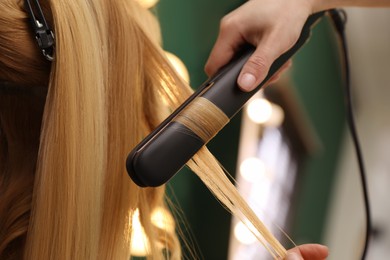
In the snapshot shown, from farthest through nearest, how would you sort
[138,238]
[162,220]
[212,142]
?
[212,142] < [138,238] < [162,220]

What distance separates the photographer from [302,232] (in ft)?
9.32

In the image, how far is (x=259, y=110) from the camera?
77.4 inches

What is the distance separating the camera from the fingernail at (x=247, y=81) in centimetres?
64

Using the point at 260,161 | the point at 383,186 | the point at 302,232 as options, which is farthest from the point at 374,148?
the point at 260,161

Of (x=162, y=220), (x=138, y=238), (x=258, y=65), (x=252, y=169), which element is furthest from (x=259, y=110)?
(x=258, y=65)

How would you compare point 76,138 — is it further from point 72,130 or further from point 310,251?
point 310,251

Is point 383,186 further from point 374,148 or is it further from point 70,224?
point 70,224

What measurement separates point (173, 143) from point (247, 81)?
0.44ft

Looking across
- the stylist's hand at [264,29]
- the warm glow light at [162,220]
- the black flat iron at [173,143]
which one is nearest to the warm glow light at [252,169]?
the warm glow light at [162,220]

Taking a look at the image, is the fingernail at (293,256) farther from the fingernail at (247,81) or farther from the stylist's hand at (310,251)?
the fingernail at (247,81)

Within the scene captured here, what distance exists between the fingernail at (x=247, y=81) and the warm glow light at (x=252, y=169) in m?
1.17

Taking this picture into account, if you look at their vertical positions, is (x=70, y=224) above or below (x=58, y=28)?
below

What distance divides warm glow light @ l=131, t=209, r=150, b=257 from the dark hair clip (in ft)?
0.72

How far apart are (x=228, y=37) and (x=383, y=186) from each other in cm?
302
